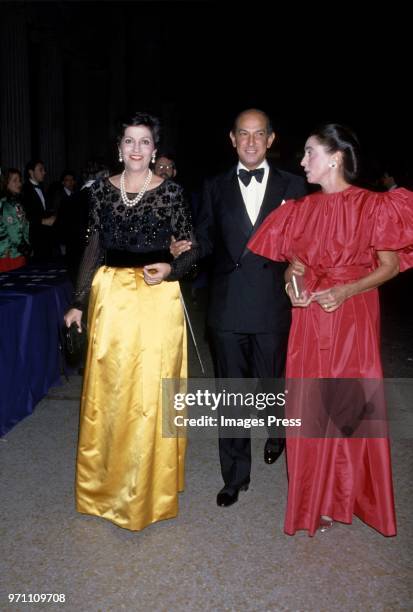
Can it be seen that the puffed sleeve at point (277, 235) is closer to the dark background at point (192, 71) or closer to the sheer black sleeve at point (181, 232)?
the sheer black sleeve at point (181, 232)

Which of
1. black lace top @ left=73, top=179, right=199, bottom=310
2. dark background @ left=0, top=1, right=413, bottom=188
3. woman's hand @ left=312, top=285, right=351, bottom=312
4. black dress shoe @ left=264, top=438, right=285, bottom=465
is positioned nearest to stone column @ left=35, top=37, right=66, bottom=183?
dark background @ left=0, top=1, right=413, bottom=188

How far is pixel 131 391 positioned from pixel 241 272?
77 cm

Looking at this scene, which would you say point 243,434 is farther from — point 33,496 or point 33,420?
point 33,420

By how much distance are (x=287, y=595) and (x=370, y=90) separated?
743 inches

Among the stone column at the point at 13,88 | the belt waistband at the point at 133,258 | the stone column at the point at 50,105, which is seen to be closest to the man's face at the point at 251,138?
the belt waistband at the point at 133,258

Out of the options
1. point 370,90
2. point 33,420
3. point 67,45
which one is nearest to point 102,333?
point 33,420

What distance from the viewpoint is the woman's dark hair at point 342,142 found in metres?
2.42

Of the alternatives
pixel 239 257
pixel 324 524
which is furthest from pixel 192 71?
pixel 324 524

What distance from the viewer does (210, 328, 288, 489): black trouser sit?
3.04 meters

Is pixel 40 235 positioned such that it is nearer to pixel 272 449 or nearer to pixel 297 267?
pixel 272 449

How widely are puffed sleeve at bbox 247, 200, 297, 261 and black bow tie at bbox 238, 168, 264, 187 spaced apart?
0.34m

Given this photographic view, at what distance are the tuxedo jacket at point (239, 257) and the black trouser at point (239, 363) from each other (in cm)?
7

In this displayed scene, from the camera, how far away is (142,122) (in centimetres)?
265

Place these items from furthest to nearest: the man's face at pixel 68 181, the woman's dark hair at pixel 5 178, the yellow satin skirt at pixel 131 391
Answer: the man's face at pixel 68 181 < the woman's dark hair at pixel 5 178 < the yellow satin skirt at pixel 131 391
